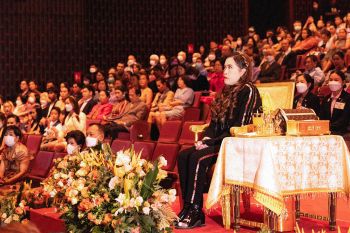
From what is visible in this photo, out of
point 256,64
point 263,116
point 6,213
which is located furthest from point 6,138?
point 256,64

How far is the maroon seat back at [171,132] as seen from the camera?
8.40 m

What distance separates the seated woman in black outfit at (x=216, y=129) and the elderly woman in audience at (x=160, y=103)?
4.86 meters

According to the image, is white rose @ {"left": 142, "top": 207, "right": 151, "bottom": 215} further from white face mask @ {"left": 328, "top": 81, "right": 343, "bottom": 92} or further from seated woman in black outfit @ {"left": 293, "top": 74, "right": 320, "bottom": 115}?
seated woman in black outfit @ {"left": 293, "top": 74, "right": 320, "bottom": 115}

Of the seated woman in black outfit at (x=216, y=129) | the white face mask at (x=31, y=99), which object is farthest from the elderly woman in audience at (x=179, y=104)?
the seated woman in black outfit at (x=216, y=129)

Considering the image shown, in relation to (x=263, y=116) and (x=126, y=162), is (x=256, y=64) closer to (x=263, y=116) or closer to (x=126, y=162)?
(x=263, y=116)

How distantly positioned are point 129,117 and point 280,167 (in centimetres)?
576

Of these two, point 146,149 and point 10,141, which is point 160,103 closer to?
point 146,149

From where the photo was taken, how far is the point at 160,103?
1049cm

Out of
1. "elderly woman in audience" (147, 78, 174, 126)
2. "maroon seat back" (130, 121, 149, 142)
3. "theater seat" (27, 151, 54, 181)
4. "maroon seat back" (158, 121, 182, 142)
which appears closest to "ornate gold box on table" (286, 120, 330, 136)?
"maroon seat back" (158, 121, 182, 142)

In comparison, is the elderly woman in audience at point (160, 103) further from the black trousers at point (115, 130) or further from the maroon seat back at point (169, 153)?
the maroon seat back at point (169, 153)

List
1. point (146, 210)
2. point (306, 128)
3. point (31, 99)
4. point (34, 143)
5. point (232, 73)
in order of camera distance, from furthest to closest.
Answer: point (31, 99) < point (34, 143) < point (232, 73) < point (306, 128) < point (146, 210)

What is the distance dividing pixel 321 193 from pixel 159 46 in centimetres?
1261

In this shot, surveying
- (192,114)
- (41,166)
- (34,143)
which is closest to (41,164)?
(41,166)

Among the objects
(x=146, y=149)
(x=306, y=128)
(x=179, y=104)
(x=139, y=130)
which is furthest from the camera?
(x=179, y=104)
